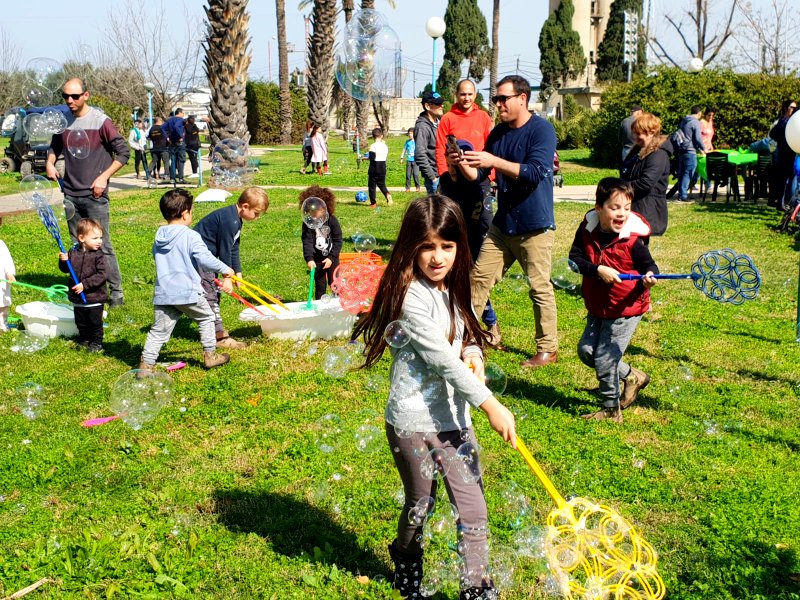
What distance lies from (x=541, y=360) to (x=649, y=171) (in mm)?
1762

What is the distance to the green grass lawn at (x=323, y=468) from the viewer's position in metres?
3.52

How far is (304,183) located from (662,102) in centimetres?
1008

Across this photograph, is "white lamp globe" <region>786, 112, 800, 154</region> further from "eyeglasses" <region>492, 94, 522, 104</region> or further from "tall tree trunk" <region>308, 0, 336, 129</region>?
"tall tree trunk" <region>308, 0, 336, 129</region>

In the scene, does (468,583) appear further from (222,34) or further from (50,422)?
(222,34)

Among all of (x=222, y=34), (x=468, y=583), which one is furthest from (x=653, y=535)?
(x=222, y=34)

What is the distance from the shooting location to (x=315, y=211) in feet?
23.3

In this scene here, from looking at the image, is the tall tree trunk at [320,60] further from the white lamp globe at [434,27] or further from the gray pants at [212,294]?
the gray pants at [212,294]

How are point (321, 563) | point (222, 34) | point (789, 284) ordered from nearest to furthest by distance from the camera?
1. point (321, 563)
2. point (789, 284)
3. point (222, 34)

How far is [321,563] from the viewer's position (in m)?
3.57

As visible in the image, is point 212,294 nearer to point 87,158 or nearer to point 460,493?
point 87,158

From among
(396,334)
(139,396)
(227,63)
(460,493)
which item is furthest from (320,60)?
(460,493)

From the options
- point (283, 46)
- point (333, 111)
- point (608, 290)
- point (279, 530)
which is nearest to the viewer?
point (279, 530)

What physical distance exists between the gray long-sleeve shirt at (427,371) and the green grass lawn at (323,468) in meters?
0.89

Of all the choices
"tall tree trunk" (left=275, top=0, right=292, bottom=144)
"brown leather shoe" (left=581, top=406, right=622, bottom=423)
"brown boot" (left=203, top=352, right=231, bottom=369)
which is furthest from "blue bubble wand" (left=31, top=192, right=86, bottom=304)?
"tall tree trunk" (left=275, top=0, right=292, bottom=144)
